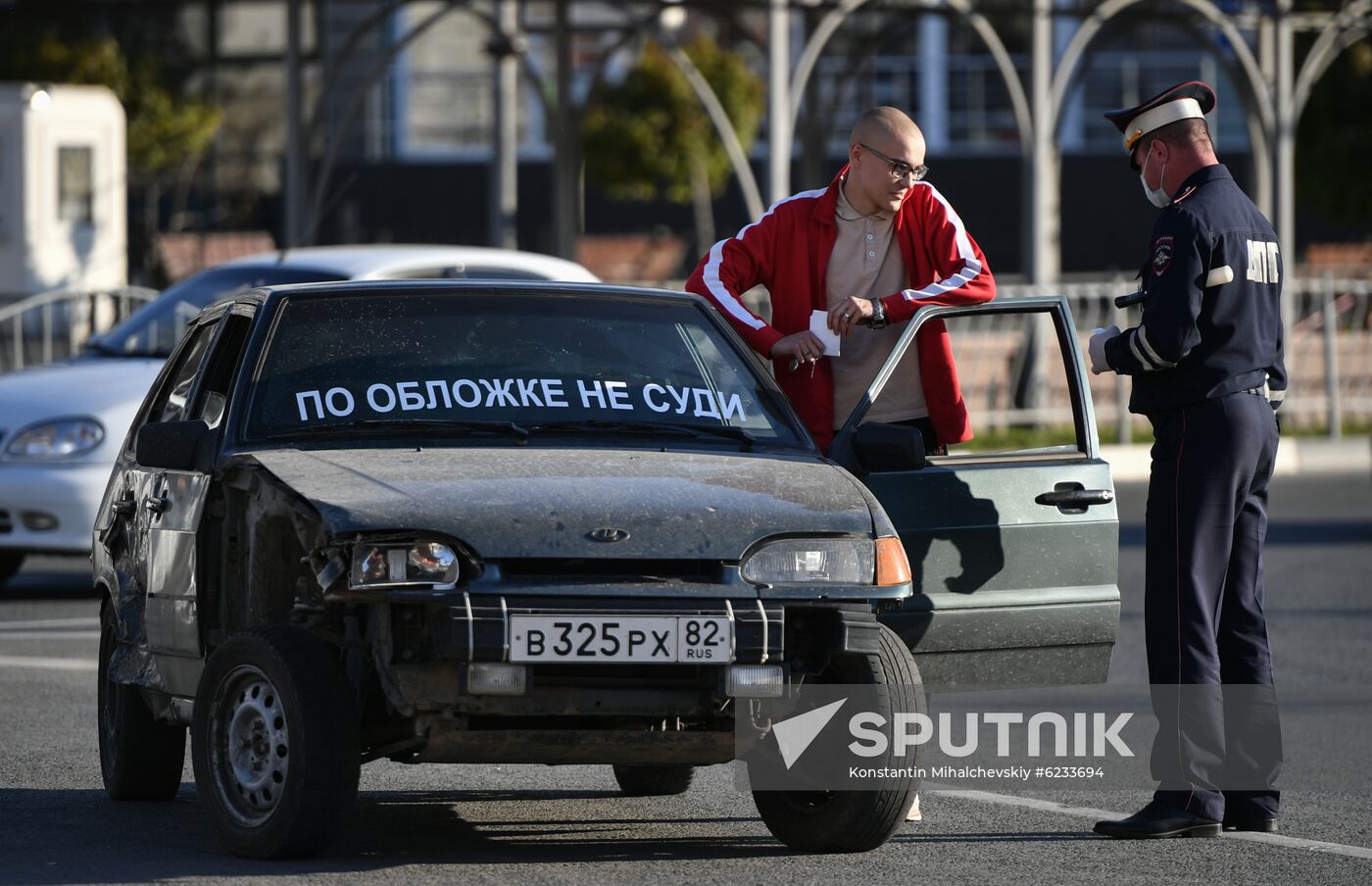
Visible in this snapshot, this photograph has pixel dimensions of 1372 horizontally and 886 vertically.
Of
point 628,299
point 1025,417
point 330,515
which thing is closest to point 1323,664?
point 628,299

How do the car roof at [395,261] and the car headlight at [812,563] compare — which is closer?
the car headlight at [812,563]

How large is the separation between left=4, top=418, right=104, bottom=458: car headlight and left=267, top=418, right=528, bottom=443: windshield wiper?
591 cm

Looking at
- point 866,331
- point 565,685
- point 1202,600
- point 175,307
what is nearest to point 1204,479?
point 1202,600

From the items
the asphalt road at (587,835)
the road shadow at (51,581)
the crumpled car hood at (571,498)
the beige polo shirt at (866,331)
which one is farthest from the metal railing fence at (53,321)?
the crumpled car hood at (571,498)

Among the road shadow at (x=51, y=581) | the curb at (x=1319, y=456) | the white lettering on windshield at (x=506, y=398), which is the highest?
the white lettering on windshield at (x=506, y=398)

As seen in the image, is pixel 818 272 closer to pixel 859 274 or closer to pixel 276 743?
pixel 859 274

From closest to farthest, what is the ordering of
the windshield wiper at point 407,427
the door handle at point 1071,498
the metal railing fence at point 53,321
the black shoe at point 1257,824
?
the windshield wiper at point 407,427 → the black shoe at point 1257,824 → the door handle at point 1071,498 → the metal railing fence at point 53,321

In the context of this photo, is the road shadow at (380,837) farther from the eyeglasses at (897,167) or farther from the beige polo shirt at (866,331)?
the eyeglasses at (897,167)

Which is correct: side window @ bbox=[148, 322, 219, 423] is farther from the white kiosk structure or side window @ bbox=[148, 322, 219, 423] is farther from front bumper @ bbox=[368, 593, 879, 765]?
the white kiosk structure

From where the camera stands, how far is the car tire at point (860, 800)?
5.80 meters

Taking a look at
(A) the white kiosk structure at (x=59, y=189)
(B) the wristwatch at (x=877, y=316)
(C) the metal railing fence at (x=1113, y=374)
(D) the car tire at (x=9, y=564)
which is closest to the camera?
(B) the wristwatch at (x=877, y=316)

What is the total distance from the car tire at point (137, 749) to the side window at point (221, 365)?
2.31 feet

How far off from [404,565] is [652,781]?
77.0 inches

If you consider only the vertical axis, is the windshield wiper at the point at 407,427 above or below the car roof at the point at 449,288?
below
